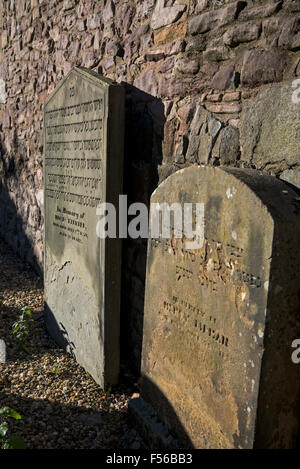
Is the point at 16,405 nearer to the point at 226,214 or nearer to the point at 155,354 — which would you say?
the point at 155,354

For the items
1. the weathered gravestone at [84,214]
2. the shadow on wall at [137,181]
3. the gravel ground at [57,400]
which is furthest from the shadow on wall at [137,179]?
the gravel ground at [57,400]

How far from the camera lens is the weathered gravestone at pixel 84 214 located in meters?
2.37

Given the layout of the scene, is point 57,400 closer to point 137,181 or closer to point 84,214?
point 84,214

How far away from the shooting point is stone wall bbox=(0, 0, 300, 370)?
1.63 metres

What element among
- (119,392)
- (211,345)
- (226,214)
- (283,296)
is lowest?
(119,392)

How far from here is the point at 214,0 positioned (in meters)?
1.95

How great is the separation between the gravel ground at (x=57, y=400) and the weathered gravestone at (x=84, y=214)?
117mm

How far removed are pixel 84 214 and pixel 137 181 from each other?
0.44m

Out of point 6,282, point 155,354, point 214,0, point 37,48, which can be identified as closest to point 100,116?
point 214,0

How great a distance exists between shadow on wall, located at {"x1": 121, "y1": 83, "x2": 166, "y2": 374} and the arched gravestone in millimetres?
634

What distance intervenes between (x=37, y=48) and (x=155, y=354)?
3.73m

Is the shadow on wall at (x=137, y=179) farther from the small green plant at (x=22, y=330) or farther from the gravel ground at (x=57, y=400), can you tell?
the small green plant at (x=22, y=330)

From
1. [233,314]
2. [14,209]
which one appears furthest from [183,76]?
[14,209]

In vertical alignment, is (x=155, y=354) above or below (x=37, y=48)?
below
